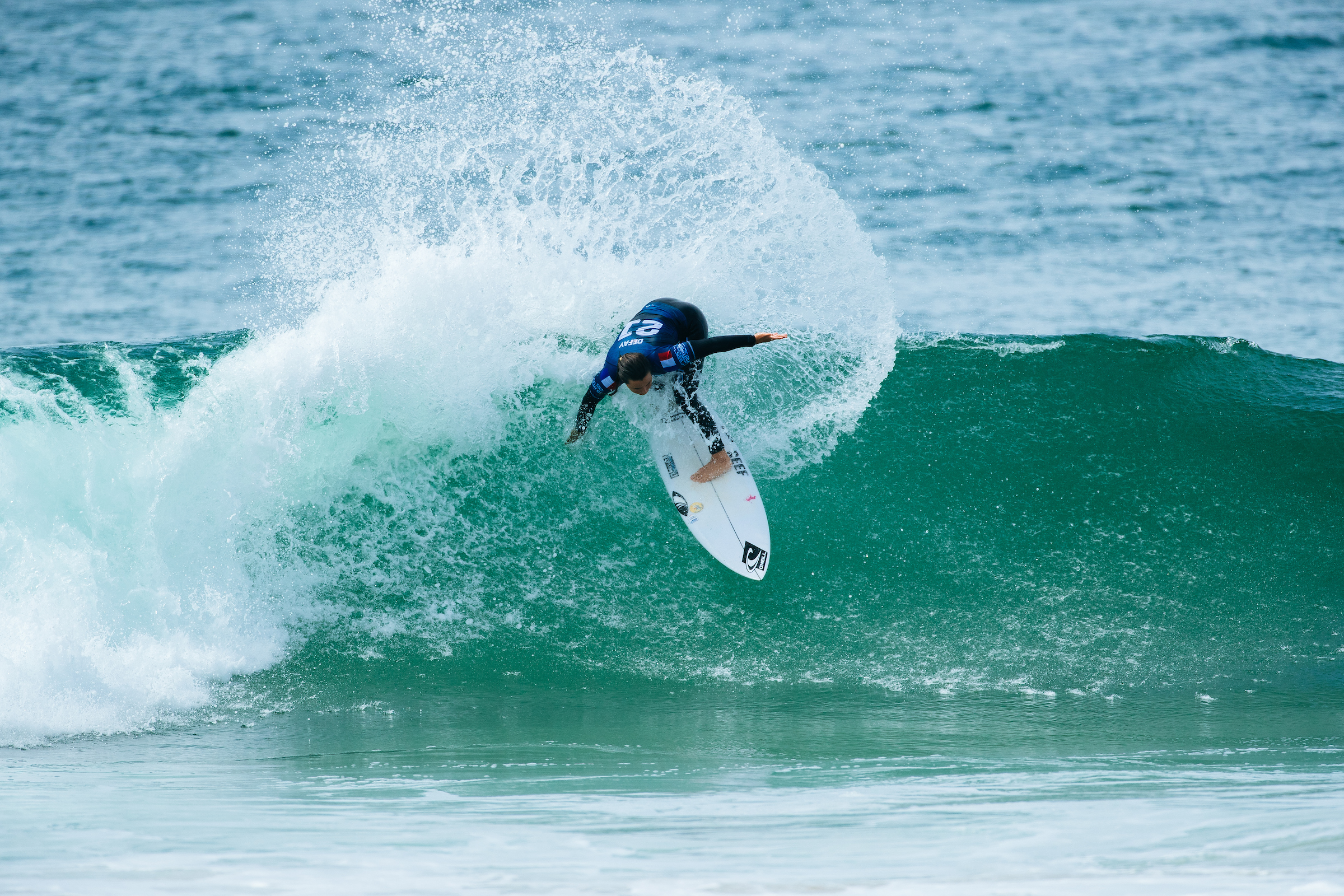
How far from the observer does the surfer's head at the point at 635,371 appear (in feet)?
21.0

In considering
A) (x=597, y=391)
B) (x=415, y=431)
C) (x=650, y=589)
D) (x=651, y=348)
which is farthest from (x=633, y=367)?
(x=415, y=431)

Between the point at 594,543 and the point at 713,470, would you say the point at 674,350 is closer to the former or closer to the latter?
the point at 713,470

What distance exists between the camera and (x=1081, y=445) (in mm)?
7988

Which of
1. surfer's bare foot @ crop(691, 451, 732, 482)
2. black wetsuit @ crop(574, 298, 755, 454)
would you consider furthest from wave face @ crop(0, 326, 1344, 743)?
black wetsuit @ crop(574, 298, 755, 454)

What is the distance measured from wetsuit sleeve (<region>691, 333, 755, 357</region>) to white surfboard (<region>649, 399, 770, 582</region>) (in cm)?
65

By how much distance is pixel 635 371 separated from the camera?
252 inches

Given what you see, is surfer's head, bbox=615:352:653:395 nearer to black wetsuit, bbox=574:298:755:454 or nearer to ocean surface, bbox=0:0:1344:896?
black wetsuit, bbox=574:298:755:454

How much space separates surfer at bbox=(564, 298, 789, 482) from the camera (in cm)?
651

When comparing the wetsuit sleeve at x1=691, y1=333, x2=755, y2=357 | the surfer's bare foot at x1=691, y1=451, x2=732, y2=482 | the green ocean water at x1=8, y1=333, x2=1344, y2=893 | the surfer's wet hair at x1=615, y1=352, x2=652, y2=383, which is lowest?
the green ocean water at x1=8, y1=333, x2=1344, y2=893

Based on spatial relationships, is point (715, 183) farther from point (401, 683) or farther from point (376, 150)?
point (376, 150)

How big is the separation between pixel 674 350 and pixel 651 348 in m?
0.14

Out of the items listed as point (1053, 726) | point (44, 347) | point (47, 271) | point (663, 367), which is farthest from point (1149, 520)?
point (47, 271)

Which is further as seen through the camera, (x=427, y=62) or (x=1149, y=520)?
(x=427, y=62)

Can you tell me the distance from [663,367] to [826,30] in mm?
21377
